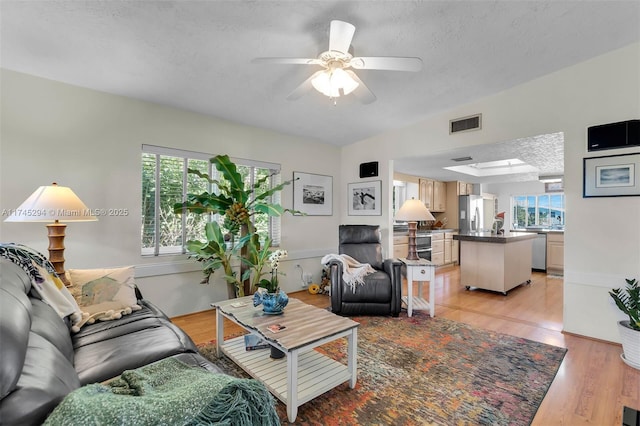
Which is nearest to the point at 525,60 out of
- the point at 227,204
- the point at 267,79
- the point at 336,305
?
the point at 267,79

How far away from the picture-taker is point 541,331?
299 cm

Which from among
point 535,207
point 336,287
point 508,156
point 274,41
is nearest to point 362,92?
point 274,41

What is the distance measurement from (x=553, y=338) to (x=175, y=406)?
136 inches

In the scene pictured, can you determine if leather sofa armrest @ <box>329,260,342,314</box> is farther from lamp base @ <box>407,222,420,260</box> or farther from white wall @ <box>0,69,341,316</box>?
white wall @ <box>0,69,341,316</box>

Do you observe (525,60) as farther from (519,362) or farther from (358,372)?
(358,372)

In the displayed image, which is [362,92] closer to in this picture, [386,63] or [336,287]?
[386,63]

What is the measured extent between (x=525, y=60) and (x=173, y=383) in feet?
11.8

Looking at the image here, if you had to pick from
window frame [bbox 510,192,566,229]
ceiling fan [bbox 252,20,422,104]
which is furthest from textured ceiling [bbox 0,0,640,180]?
window frame [bbox 510,192,566,229]

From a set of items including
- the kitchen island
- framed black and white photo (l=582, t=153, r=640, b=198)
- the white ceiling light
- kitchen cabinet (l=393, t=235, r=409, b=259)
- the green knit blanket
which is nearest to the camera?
the green knit blanket

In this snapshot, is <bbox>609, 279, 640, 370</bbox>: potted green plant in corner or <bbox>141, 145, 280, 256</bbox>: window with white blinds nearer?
<bbox>609, 279, 640, 370</bbox>: potted green plant in corner

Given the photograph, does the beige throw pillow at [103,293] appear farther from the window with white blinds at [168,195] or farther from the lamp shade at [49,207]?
the window with white blinds at [168,195]

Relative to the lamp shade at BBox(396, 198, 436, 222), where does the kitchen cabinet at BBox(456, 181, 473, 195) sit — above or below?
above

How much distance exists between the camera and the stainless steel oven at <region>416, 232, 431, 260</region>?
5.94 m

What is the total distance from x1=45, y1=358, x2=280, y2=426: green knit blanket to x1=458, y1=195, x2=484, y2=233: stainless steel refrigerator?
286 inches
